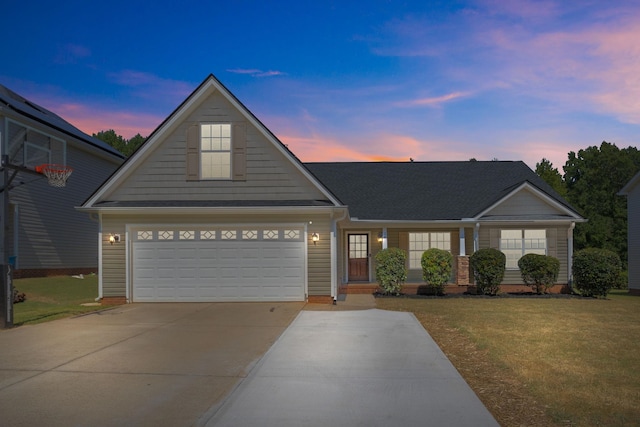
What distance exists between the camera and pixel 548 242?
20547 mm

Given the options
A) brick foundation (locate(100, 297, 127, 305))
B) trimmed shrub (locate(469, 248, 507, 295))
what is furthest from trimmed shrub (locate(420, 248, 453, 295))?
brick foundation (locate(100, 297, 127, 305))

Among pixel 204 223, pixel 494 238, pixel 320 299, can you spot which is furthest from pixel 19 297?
pixel 494 238

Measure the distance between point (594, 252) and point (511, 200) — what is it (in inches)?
132

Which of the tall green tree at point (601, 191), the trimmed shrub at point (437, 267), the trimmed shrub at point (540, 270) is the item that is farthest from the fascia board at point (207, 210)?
the tall green tree at point (601, 191)

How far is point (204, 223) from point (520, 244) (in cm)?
1193

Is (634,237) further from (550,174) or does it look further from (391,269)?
(550,174)

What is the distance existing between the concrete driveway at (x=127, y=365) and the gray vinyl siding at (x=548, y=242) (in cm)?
1043

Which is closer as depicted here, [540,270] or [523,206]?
[540,270]

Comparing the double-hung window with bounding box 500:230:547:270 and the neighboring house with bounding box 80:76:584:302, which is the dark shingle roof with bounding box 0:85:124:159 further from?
the double-hung window with bounding box 500:230:547:270

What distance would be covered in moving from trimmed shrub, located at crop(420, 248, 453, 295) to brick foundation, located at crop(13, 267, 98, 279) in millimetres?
15452

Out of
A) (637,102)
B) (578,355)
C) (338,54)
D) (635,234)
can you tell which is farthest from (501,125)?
(578,355)


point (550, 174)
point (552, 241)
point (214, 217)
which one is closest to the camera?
point (214, 217)

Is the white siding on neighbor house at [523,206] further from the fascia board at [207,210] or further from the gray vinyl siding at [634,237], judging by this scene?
the fascia board at [207,210]

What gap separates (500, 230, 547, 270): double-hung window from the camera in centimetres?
2061
